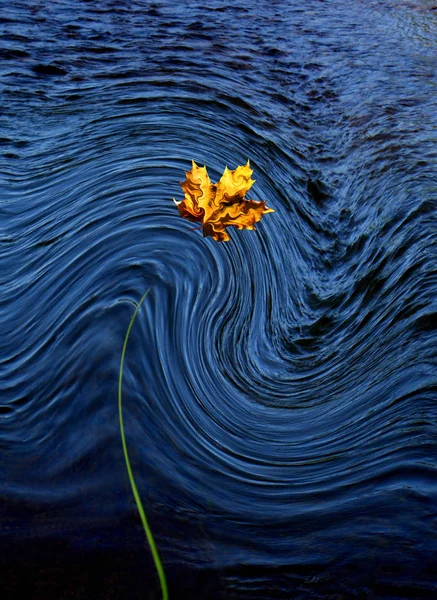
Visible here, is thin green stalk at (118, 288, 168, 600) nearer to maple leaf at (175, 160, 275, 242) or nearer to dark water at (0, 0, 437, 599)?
dark water at (0, 0, 437, 599)

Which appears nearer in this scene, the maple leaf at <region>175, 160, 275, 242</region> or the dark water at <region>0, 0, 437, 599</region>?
the dark water at <region>0, 0, 437, 599</region>

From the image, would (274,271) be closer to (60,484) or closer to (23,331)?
(23,331)

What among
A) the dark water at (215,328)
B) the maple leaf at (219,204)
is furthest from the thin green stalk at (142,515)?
the maple leaf at (219,204)

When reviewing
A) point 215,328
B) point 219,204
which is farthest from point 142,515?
point 219,204

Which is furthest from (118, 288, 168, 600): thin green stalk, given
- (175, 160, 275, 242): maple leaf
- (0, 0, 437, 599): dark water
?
(175, 160, 275, 242): maple leaf

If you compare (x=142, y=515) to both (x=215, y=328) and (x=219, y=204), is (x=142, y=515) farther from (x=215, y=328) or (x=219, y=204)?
(x=219, y=204)

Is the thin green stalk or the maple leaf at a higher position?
the maple leaf

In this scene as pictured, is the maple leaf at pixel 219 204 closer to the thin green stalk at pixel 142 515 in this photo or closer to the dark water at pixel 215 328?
the dark water at pixel 215 328
